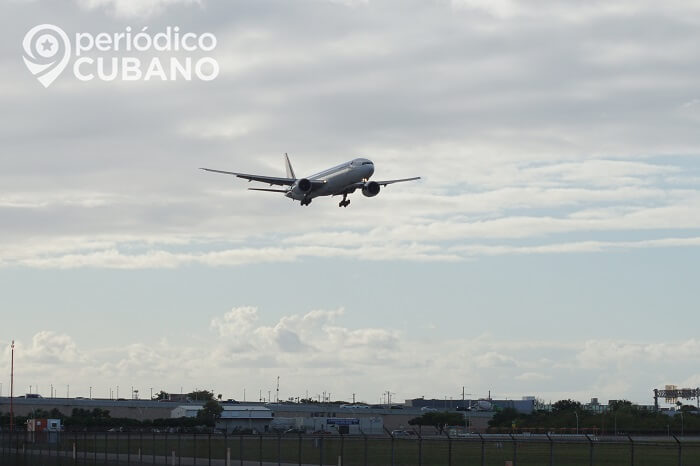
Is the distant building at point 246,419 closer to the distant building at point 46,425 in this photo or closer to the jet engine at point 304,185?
the distant building at point 46,425

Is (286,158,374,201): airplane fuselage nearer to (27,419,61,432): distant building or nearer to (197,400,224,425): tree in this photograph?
(27,419,61,432): distant building

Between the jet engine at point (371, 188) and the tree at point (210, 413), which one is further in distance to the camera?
the tree at point (210, 413)

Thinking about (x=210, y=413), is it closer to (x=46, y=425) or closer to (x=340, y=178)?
(x=46, y=425)

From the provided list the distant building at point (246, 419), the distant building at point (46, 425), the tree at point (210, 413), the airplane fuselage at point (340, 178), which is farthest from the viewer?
the distant building at point (246, 419)

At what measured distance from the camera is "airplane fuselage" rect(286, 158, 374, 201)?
285 ft

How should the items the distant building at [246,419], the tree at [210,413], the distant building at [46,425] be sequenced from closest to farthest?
the distant building at [46,425] → the tree at [210,413] → the distant building at [246,419]

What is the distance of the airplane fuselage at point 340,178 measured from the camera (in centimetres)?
8681

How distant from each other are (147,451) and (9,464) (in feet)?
68.6

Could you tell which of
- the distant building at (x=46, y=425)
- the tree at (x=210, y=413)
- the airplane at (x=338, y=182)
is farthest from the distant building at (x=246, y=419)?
the airplane at (x=338, y=182)

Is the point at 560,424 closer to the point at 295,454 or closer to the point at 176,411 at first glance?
the point at 176,411

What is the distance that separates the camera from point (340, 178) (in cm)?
8738

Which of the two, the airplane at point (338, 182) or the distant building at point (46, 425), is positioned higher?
the airplane at point (338, 182)

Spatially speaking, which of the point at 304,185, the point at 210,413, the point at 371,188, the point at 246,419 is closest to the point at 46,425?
the point at 246,419

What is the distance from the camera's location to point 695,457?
78312mm
